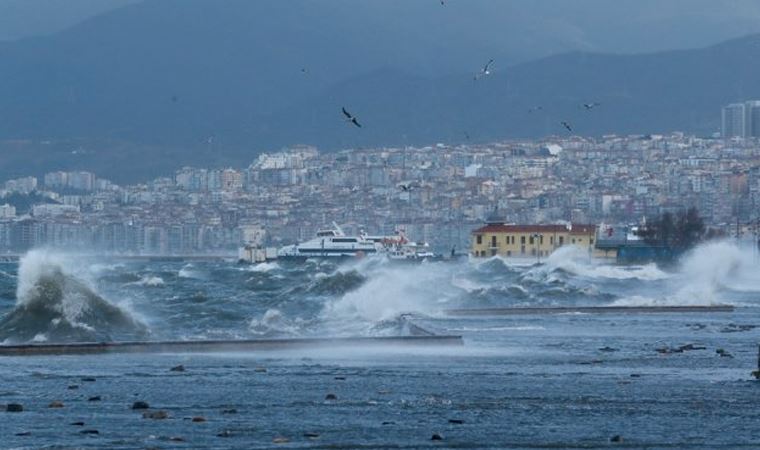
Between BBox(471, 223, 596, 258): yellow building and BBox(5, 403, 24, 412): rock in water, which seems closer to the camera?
BBox(5, 403, 24, 412): rock in water

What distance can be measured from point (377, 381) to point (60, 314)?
657 inches

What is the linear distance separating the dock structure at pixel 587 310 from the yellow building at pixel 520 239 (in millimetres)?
96996

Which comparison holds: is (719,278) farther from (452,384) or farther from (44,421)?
(44,421)

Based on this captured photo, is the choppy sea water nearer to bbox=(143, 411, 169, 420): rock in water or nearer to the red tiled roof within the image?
bbox=(143, 411, 169, 420): rock in water

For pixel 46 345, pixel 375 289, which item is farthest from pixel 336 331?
pixel 375 289

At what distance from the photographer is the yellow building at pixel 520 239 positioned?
161 metres

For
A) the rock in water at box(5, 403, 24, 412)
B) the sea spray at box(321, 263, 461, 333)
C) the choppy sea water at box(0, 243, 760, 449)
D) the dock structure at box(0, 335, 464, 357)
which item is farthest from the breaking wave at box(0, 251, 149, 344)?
the rock in water at box(5, 403, 24, 412)

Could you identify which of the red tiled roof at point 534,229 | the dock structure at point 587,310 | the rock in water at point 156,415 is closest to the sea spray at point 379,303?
the dock structure at point 587,310

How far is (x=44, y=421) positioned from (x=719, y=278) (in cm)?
7518

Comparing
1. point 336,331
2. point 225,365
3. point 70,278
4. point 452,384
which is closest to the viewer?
point 452,384

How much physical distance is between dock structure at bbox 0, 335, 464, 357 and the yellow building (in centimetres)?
12064

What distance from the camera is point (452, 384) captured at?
30234 mm

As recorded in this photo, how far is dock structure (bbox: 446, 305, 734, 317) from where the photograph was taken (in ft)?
195

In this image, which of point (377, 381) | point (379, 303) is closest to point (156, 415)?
point (377, 381)
